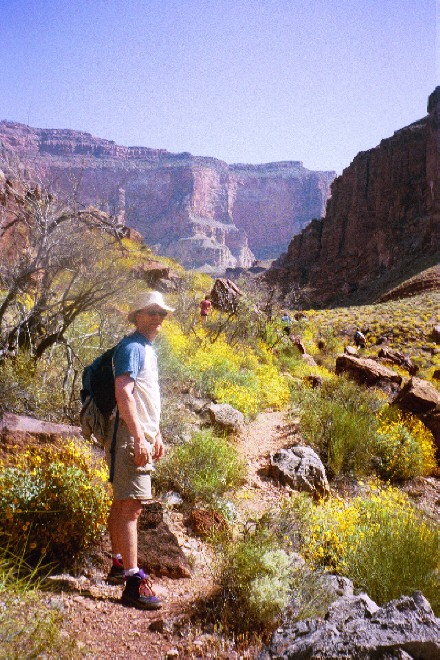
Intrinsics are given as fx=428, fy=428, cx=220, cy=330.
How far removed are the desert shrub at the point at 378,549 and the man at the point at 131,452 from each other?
53.4 inches

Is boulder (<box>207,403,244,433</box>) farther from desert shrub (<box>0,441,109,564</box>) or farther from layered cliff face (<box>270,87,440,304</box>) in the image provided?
layered cliff face (<box>270,87,440,304</box>)

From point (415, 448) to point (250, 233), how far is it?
157099 millimetres

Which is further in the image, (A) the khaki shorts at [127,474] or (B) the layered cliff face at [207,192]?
(B) the layered cliff face at [207,192]

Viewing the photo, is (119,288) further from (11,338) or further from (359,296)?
(359,296)

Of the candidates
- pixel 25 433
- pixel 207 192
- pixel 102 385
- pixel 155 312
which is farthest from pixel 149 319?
pixel 207 192

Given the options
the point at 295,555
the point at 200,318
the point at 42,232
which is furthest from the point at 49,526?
the point at 200,318

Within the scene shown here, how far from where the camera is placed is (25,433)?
3.60 meters

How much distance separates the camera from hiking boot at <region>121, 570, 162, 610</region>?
2.67 meters

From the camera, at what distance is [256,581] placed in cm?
263

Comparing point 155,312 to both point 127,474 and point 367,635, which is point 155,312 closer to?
point 127,474

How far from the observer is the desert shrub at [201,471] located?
4.30 m

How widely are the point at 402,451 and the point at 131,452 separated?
439cm

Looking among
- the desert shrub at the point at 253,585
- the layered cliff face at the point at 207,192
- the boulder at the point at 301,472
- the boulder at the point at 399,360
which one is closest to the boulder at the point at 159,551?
the desert shrub at the point at 253,585

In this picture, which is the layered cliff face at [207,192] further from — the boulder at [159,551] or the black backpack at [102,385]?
the black backpack at [102,385]
